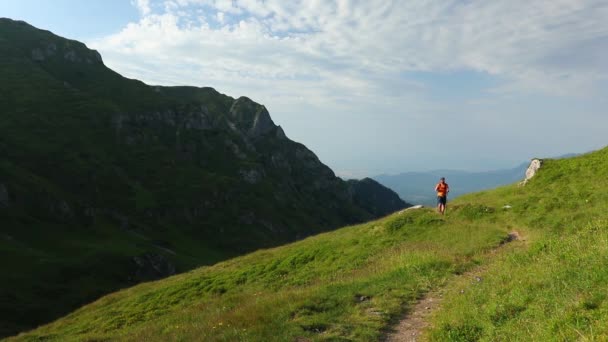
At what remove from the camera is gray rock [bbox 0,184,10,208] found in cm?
9838

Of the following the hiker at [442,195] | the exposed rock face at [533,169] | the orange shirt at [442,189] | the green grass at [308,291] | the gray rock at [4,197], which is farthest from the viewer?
the gray rock at [4,197]

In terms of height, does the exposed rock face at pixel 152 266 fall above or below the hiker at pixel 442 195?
below

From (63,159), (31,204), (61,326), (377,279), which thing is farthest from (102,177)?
(377,279)

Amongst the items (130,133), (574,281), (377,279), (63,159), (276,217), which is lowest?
(276,217)

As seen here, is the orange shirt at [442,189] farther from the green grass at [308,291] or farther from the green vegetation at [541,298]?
the green vegetation at [541,298]

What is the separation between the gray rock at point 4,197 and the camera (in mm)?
98375

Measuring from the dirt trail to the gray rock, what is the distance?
362ft

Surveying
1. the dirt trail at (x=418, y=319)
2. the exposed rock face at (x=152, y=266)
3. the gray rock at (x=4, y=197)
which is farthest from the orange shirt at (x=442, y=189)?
the gray rock at (x=4, y=197)

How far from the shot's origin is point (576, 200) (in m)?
31.2

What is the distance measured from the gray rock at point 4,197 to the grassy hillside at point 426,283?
72.0 metres

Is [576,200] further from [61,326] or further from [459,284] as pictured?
[61,326]

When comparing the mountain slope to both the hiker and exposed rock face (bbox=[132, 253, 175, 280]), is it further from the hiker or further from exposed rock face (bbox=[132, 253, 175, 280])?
the hiker

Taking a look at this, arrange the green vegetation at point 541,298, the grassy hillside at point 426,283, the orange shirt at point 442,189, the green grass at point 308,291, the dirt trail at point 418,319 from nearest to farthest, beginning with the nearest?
the green vegetation at point 541,298 < the grassy hillside at point 426,283 < the dirt trail at point 418,319 < the green grass at point 308,291 < the orange shirt at point 442,189

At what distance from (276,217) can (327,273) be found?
15683 cm
